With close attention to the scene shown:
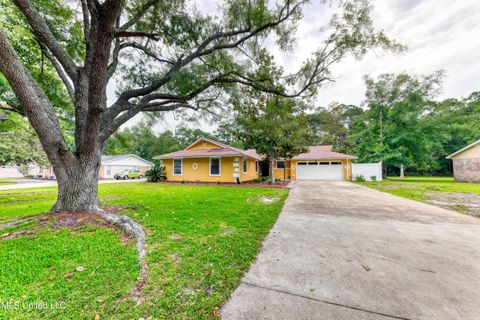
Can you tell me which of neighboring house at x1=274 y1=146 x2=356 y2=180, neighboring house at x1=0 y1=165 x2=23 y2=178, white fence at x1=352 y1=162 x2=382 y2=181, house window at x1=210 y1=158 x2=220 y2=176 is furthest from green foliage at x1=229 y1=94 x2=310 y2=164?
neighboring house at x1=0 y1=165 x2=23 y2=178

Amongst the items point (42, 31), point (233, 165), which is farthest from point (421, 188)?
point (42, 31)

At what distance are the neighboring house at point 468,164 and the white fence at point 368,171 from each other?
6002mm

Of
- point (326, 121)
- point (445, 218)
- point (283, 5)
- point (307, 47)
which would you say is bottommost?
point (445, 218)

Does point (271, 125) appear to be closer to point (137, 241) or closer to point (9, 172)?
point (137, 241)

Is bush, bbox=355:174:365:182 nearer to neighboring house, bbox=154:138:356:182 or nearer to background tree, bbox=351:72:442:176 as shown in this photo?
neighboring house, bbox=154:138:356:182

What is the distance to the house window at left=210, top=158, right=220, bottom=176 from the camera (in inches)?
567

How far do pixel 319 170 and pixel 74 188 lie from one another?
1802 cm

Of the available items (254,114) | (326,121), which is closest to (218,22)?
(254,114)

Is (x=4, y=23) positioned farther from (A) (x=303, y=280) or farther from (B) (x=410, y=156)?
(B) (x=410, y=156)

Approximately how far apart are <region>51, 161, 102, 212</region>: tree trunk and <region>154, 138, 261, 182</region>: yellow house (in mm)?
9389

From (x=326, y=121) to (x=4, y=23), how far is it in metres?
33.3

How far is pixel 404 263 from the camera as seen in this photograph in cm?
254

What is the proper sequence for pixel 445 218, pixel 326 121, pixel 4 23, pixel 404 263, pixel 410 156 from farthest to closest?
pixel 326 121 < pixel 410 156 < pixel 4 23 < pixel 445 218 < pixel 404 263

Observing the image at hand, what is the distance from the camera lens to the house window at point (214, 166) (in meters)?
14.4
